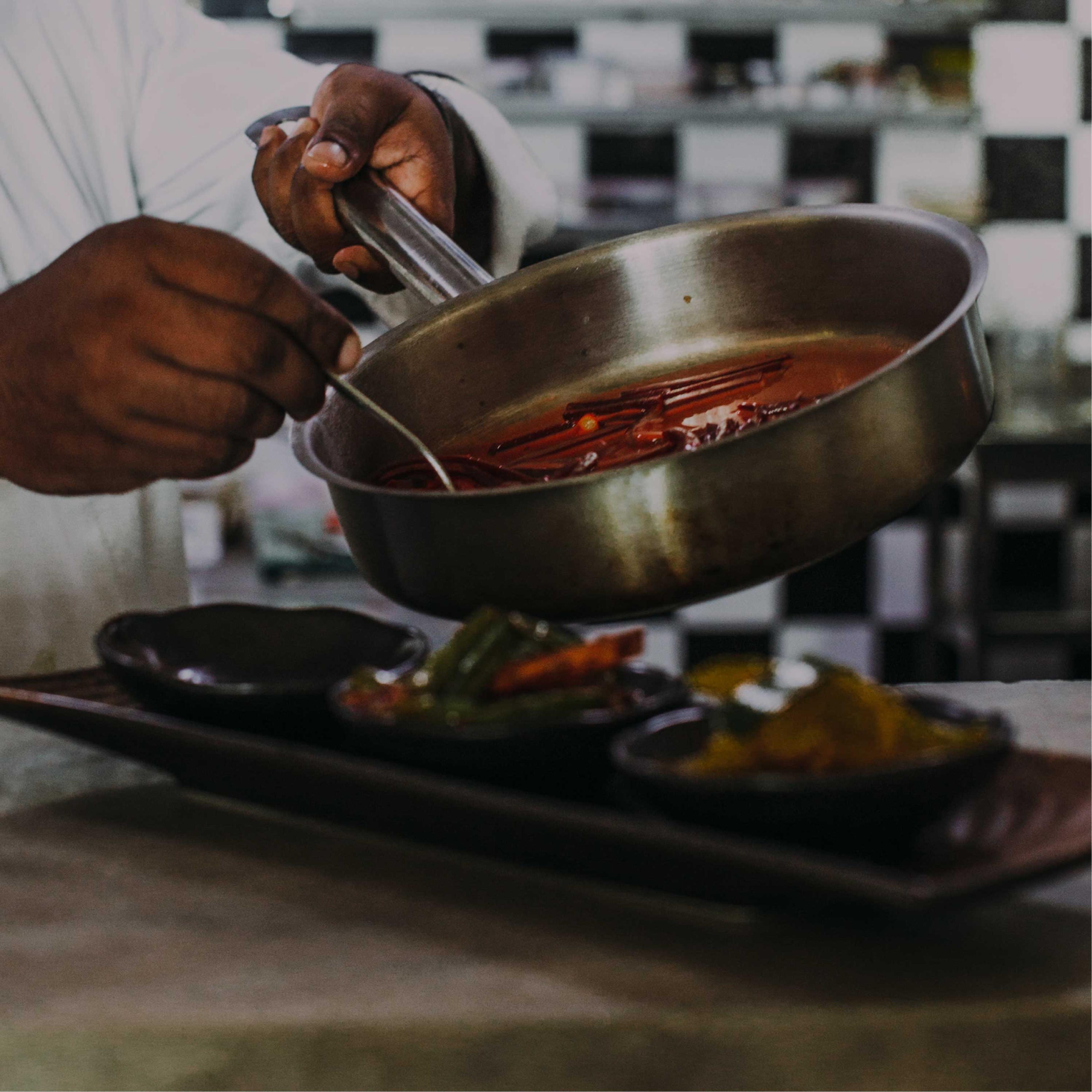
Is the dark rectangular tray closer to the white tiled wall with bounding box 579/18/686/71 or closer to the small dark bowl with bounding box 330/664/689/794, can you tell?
the small dark bowl with bounding box 330/664/689/794

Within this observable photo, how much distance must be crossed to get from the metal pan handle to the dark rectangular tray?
488 mm

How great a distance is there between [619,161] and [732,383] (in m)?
→ 3.78

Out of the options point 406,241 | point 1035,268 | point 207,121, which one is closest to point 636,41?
point 1035,268

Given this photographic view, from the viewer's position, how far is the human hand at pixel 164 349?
92 cm

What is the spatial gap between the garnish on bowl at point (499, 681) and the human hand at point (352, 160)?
2.19ft

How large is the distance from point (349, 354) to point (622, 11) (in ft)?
13.2

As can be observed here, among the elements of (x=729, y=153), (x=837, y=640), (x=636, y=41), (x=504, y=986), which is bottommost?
(x=837, y=640)

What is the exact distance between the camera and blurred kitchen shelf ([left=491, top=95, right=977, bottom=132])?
178 inches

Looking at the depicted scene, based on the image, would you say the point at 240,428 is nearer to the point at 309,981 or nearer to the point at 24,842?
the point at 24,842

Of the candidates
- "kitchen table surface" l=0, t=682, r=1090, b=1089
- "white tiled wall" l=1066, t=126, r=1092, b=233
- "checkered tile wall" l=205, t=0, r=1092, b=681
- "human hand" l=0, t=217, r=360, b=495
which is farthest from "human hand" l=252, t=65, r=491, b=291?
"white tiled wall" l=1066, t=126, r=1092, b=233

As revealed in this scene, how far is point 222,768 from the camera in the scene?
883 millimetres

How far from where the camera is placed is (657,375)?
1.24 metres

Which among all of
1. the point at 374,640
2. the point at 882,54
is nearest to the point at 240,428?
the point at 374,640

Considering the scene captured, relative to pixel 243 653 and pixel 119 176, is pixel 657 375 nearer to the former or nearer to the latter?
pixel 243 653
